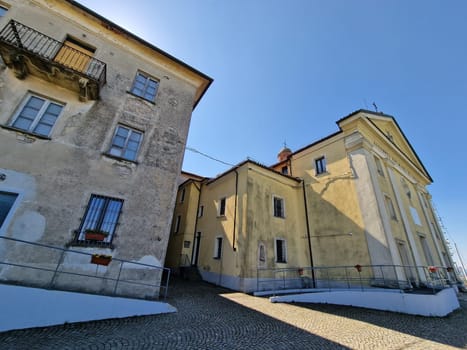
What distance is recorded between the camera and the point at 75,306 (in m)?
4.95

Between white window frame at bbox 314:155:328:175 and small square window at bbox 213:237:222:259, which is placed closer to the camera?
small square window at bbox 213:237:222:259

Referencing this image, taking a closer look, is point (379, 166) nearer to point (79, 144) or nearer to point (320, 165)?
point (320, 165)

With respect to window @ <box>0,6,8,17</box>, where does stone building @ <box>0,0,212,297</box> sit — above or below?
below

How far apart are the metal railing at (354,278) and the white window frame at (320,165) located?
6976 mm

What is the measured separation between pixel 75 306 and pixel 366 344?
768 cm

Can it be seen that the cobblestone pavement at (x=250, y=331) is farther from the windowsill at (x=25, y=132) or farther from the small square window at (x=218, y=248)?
the windowsill at (x=25, y=132)

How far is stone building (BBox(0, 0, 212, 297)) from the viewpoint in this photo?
19.7 feet

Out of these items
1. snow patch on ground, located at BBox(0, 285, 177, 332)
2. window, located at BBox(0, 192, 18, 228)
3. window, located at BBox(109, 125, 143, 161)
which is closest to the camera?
snow patch on ground, located at BBox(0, 285, 177, 332)

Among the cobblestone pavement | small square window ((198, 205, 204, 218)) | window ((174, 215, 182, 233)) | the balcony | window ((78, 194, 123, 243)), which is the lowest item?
the cobblestone pavement

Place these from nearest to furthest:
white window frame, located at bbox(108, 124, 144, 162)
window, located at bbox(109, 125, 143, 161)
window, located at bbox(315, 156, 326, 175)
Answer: white window frame, located at bbox(108, 124, 144, 162)
window, located at bbox(109, 125, 143, 161)
window, located at bbox(315, 156, 326, 175)

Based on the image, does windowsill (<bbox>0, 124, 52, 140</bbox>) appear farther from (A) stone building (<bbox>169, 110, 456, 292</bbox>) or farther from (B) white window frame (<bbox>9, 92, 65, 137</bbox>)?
(A) stone building (<bbox>169, 110, 456, 292</bbox>)

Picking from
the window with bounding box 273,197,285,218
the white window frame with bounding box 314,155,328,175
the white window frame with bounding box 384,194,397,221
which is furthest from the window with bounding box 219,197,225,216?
the white window frame with bounding box 384,194,397,221

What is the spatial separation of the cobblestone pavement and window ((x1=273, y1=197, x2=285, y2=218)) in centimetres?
694

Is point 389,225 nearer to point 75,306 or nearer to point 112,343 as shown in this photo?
point 112,343
